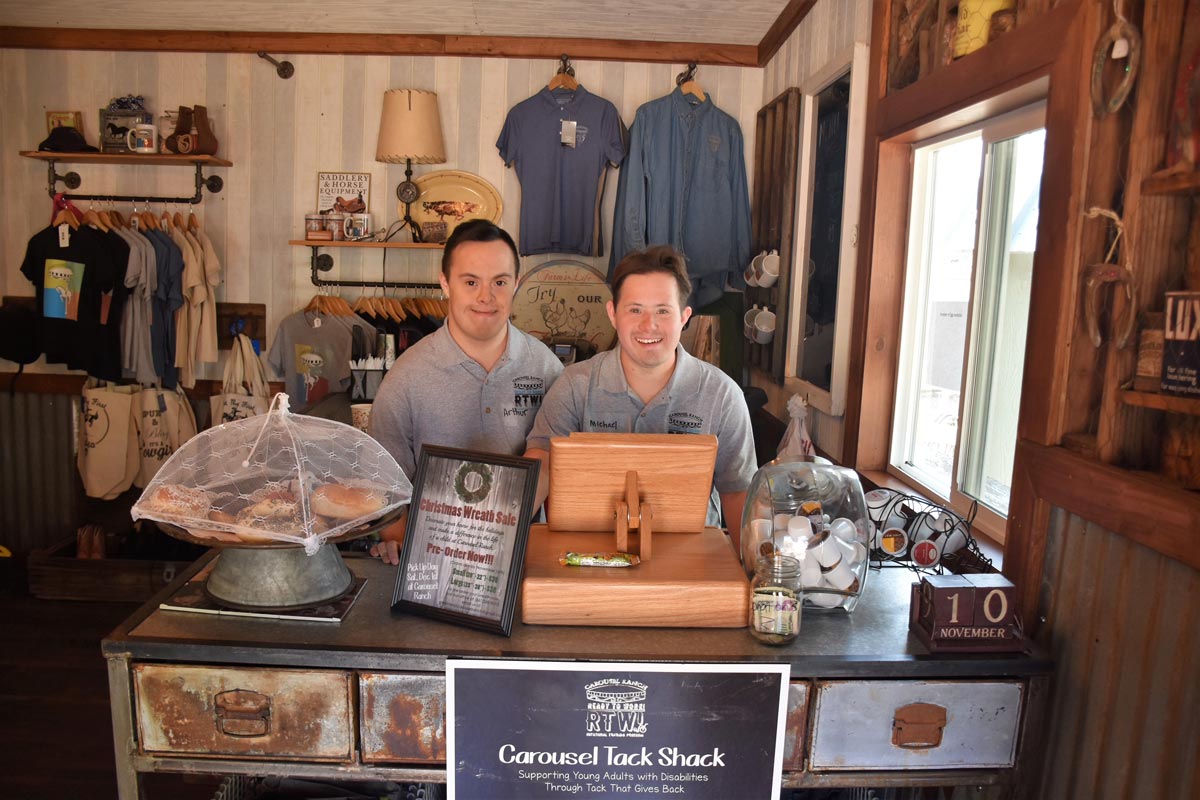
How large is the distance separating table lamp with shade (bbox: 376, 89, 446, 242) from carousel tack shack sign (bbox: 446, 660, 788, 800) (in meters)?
3.71

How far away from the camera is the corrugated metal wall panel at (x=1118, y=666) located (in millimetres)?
1282

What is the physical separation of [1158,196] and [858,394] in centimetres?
154

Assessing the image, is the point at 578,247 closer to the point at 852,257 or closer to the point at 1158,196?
the point at 852,257

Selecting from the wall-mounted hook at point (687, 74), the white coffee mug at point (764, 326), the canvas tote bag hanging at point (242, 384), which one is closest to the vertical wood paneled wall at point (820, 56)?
the white coffee mug at point (764, 326)

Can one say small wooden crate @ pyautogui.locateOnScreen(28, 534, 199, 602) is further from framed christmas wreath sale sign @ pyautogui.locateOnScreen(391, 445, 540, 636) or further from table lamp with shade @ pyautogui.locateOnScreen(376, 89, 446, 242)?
framed christmas wreath sale sign @ pyautogui.locateOnScreen(391, 445, 540, 636)

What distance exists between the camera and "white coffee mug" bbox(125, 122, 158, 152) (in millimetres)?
4789

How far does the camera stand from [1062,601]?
5.36ft

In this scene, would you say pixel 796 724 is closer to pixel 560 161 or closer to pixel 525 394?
pixel 525 394

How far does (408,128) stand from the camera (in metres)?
4.66

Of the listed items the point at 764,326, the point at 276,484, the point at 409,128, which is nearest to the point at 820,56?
the point at 764,326

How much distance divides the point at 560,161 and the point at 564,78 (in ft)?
1.41

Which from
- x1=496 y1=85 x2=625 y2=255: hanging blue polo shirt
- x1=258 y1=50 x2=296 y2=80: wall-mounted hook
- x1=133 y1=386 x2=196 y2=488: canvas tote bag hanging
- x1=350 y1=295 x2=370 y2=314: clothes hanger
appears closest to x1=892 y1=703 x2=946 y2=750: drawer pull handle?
x1=496 y1=85 x2=625 y2=255: hanging blue polo shirt

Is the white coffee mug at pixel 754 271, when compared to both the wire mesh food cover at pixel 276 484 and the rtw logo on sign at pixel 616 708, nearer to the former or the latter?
the wire mesh food cover at pixel 276 484

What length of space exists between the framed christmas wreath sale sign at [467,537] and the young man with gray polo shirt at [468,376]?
67cm
